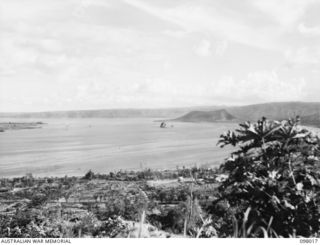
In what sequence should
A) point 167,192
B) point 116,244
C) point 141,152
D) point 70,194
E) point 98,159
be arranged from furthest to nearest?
point 141,152, point 98,159, point 70,194, point 167,192, point 116,244

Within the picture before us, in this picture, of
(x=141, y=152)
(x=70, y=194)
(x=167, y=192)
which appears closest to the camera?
(x=167, y=192)

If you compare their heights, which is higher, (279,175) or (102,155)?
(279,175)

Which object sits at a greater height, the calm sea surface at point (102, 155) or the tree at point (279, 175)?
the tree at point (279, 175)

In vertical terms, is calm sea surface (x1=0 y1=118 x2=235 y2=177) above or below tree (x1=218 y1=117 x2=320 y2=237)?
below

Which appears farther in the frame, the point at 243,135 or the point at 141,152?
the point at 141,152

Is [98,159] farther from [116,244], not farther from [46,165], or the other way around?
[116,244]

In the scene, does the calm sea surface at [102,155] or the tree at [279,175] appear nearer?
the tree at [279,175]

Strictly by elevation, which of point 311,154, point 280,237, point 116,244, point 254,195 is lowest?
point 116,244

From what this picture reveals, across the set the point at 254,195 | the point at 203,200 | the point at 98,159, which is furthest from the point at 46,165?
the point at 254,195

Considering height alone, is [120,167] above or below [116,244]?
below

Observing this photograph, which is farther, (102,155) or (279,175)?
(102,155)

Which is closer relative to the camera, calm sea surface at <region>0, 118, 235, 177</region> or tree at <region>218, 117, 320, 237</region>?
tree at <region>218, 117, 320, 237</region>
